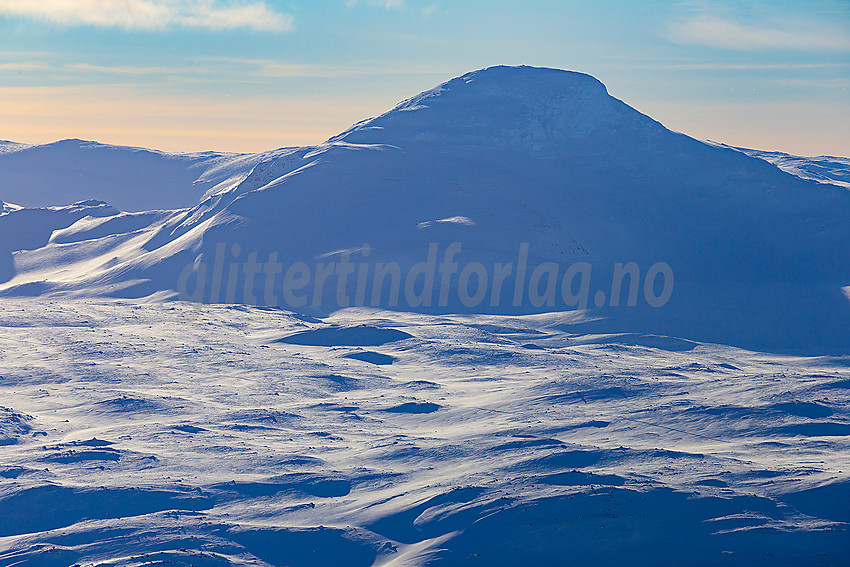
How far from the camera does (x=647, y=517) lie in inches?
1059

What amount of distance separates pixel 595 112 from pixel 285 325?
179 feet

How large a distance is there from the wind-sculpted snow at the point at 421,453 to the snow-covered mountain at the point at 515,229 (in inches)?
498

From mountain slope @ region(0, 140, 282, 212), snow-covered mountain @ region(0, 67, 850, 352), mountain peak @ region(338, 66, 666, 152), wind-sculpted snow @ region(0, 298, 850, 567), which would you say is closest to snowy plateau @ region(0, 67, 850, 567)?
wind-sculpted snow @ region(0, 298, 850, 567)

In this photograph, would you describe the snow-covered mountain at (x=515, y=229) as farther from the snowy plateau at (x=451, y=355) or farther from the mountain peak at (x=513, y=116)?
the snowy plateau at (x=451, y=355)

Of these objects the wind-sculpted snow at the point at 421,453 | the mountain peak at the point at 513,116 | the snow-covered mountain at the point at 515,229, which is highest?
the mountain peak at the point at 513,116

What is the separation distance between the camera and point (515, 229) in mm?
80312

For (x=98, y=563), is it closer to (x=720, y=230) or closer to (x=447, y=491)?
(x=447, y=491)

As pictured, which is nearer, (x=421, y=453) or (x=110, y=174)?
(x=421, y=453)

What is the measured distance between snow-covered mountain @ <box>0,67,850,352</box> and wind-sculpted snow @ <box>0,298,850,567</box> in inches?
498

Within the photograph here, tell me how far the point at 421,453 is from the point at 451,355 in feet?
65.5

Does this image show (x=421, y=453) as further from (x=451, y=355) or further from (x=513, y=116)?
(x=513, y=116)

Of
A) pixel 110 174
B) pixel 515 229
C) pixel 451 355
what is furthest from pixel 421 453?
pixel 110 174

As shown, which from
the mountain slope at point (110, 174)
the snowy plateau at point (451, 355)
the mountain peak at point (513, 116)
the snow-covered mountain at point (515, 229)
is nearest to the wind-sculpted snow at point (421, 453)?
the snowy plateau at point (451, 355)

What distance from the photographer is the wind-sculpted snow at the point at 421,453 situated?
86.0ft
